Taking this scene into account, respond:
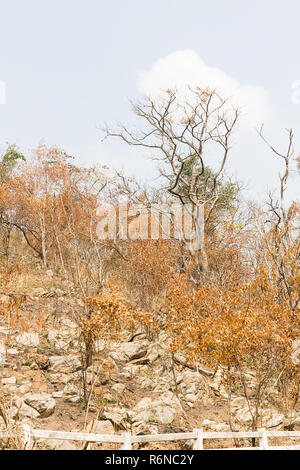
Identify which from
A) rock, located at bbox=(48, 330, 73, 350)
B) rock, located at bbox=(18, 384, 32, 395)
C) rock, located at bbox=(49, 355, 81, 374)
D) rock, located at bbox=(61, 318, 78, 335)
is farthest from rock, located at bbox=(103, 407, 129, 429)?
rock, located at bbox=(61, 318, 78, 335)

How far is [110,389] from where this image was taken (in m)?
10.1

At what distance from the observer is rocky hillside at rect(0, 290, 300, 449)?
28.5 ft

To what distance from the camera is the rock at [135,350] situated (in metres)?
12.0

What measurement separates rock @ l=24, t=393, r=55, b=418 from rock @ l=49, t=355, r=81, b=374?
58.9 inches

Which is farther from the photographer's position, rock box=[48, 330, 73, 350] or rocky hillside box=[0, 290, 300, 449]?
Answer: rock box=[48, 330, 73, 350]

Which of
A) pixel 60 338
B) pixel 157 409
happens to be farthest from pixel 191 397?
pixel 60 338

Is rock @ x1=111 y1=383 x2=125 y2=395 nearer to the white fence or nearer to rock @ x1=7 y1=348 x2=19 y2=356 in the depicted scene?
rock @ x1=7 y1=348 x2=19 y2=356

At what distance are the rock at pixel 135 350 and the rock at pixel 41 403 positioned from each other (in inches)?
138

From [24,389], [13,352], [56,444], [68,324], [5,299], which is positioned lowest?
[56,444]

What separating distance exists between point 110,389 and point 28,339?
288 centimetres

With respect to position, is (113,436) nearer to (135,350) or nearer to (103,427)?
(103,427)

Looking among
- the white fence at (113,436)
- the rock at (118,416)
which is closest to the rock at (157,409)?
the rock at (118,416)

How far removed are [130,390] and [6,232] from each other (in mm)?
13853
